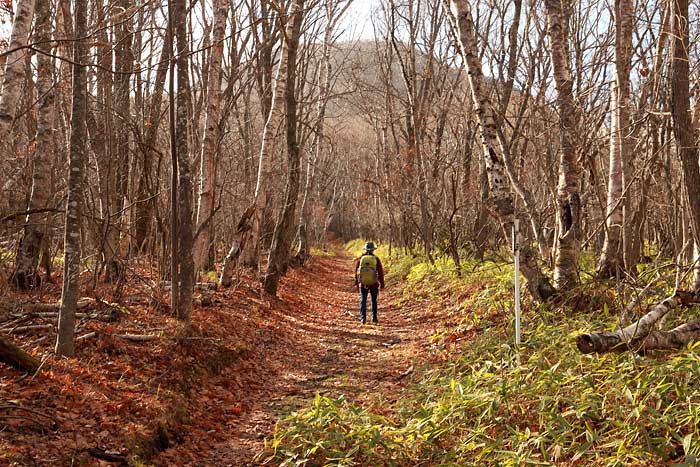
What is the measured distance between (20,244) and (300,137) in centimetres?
1068

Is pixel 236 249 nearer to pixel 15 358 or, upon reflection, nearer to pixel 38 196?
pixel 38 196

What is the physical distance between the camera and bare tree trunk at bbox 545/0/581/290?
6461 mm

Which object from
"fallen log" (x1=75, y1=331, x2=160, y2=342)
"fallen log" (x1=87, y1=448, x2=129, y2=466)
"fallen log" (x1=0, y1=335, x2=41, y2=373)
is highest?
"fallen log" (x1=0, y1=335, x2=41, y2=373)

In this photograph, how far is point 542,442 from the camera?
11.9 feet

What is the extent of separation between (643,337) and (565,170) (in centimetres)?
279

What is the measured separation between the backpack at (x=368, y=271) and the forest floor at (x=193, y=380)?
0.94m

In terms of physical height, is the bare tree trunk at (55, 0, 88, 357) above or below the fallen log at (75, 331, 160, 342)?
above

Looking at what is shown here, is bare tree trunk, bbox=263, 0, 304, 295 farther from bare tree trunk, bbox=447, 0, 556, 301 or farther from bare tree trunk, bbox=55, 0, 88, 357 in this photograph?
bare tree trunk, bbox=55, 0, 88, 357

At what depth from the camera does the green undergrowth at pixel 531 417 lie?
3.39 m

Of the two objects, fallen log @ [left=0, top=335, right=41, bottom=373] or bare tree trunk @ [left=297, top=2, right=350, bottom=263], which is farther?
bare tree trunk @ [left=297, top=2, right=350, bottom=263]

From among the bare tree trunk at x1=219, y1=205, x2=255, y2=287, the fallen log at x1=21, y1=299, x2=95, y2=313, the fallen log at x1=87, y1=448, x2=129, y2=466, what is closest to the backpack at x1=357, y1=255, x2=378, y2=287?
the bare tree trunk at x1=219, y1=205, x2=255, y2=287

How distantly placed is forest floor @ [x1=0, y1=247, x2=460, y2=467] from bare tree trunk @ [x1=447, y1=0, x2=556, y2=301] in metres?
1.81

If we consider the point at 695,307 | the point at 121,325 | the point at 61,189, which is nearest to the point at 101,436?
the point at 121,325

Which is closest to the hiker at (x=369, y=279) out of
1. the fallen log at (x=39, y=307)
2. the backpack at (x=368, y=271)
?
the backpack at (x=368, y=271)
